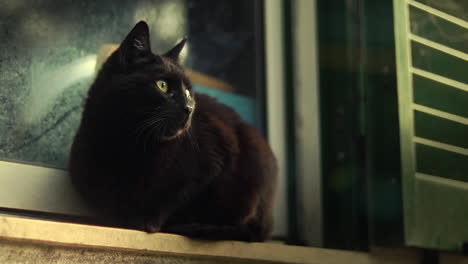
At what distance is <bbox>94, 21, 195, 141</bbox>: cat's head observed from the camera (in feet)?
3.75

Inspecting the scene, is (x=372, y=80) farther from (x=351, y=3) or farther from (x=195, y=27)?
(x=195, y=27)

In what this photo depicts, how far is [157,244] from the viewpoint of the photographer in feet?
3.70

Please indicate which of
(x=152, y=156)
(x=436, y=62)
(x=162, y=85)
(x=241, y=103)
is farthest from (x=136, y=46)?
(x=436, y=62)

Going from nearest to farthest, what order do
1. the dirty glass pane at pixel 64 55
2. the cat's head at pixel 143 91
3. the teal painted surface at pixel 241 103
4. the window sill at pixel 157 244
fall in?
the window sill at pixel 157 244, the cat's head at pixel 143 91, the dirty glass pane at pixel 64 55, the teal painted surface at pixel 241 103

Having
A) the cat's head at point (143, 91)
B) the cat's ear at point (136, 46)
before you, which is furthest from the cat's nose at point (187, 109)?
the cat's ear at point (136, 46)

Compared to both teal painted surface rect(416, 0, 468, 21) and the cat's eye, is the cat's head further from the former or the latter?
teal painted surface rect(416, 0, 468, 21)

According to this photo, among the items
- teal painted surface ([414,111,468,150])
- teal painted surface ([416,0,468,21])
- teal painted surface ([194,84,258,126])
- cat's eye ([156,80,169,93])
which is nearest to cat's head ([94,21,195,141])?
cat's eye ([156,80,169,93])

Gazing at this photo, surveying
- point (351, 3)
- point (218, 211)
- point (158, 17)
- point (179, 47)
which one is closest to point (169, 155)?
point (218, 211)

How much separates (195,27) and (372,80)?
0.61 meters

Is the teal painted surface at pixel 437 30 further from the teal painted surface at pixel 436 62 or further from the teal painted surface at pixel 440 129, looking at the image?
the teal painted surface at pixel 440 129

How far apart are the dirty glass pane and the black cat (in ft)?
0.60

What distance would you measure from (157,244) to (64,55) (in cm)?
62

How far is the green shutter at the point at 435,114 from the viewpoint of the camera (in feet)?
4.88

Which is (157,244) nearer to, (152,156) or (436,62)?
(152,156)
